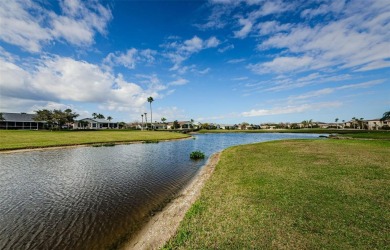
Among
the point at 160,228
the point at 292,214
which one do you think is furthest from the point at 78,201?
the point at 292,214

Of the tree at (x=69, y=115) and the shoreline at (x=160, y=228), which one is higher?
the tree at (x=69, y=115)

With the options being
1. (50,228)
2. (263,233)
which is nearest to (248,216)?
(263,233)

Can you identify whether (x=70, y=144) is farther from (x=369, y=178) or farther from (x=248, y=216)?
(x=369, y=178)

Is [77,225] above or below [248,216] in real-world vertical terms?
below

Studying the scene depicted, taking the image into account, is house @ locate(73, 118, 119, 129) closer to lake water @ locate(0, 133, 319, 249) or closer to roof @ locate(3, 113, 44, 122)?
roof @ locate(3, 113, 44, 122)

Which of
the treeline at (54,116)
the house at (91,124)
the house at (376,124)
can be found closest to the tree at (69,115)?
the treeline at (54,116)

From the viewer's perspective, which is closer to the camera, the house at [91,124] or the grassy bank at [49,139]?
the grassy bank at [49,139]

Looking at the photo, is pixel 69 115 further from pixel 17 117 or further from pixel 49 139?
pixel 49 139

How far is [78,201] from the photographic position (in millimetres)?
14141

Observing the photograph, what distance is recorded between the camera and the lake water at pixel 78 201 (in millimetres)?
9781

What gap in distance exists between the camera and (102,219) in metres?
11.6

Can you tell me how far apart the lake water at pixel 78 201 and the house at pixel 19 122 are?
3978 inches

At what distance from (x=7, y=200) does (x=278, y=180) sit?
19.3 meters

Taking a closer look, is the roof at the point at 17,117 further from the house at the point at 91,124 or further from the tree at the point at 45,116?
the house at the point at 91,124
